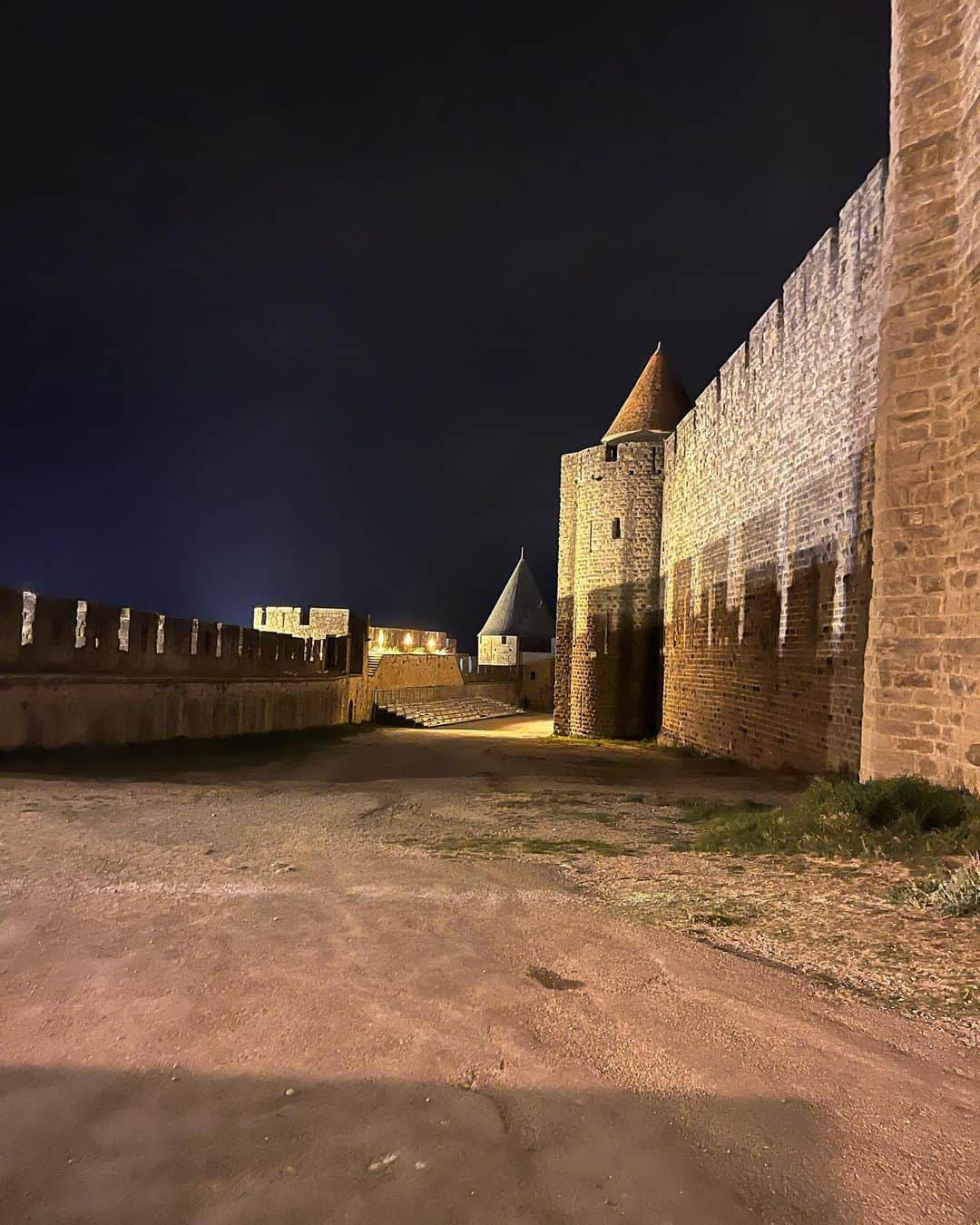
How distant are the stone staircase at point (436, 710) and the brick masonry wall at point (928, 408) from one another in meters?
19.5

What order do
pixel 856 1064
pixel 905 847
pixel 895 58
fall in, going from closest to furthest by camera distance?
pixel 856 1064 < pixel 905 847 < pixel 895 58

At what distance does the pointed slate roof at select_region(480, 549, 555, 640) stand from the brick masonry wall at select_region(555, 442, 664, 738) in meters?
29.1

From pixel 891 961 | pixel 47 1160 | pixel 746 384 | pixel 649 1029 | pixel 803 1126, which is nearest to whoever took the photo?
pixel 47 1160

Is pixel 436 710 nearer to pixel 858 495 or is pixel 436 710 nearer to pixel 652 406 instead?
pixel 652 406

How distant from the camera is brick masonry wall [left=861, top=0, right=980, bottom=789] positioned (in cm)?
562

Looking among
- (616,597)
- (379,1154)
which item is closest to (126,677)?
(379,1154)

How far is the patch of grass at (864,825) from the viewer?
14.9ft

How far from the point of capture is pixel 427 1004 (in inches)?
102

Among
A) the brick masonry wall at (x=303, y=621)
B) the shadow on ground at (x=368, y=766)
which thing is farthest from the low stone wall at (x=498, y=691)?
the shadow on ground at (x=368, y=766)

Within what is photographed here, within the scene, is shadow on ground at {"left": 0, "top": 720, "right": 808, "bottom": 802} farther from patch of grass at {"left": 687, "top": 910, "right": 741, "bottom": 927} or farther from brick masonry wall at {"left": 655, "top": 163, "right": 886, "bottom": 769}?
patch of grass at {"left": 687, "top": 910, "right": 741, "bottom": 927}

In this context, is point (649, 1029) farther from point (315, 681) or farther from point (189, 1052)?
point (315, 681)

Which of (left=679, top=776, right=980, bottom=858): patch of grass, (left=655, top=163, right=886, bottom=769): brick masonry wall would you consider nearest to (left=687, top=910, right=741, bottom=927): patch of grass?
(left=679, top=776, right=980, bottom=858): patch of grass

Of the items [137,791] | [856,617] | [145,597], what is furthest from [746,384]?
[145,597]

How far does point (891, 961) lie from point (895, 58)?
306 inches
